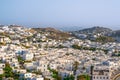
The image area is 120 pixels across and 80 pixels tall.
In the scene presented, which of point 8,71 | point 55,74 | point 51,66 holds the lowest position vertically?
point 55,74

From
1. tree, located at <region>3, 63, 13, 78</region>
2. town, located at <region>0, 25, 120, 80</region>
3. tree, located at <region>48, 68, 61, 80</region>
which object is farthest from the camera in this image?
tree, located at <region>48, 68, 61, 80</region>

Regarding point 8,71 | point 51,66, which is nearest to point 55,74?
point 51,66

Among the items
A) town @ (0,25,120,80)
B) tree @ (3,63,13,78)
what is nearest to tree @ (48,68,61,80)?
town @ (0,25,120,80)

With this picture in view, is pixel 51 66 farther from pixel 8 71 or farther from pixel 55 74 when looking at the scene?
pixel 8 71

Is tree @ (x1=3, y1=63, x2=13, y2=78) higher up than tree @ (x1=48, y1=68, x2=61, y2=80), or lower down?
higher up

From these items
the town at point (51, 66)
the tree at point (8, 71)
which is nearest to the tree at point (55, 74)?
the town at point (51, 66)

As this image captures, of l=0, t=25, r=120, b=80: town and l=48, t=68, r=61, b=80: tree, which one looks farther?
l=48, t=68, r=61, b=80: tree

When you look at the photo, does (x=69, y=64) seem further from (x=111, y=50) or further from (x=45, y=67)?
(x=111, y=50)

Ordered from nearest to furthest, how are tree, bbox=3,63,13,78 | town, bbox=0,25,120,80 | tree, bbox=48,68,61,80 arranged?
town, bbox=0,25,120,80 < tree, bbox=3,63,13,78 < tree, bbox=48,68,61,80

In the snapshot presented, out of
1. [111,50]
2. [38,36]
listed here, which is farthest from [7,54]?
[38,36]

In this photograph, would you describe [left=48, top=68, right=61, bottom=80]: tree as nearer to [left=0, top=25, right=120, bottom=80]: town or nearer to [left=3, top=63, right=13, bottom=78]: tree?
[left=0, top=25, right=120, bottom=80]: town

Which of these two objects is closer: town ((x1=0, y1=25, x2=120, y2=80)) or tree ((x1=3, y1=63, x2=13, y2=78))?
town ((x1=0, y1=25, x2=120, y2=80))
